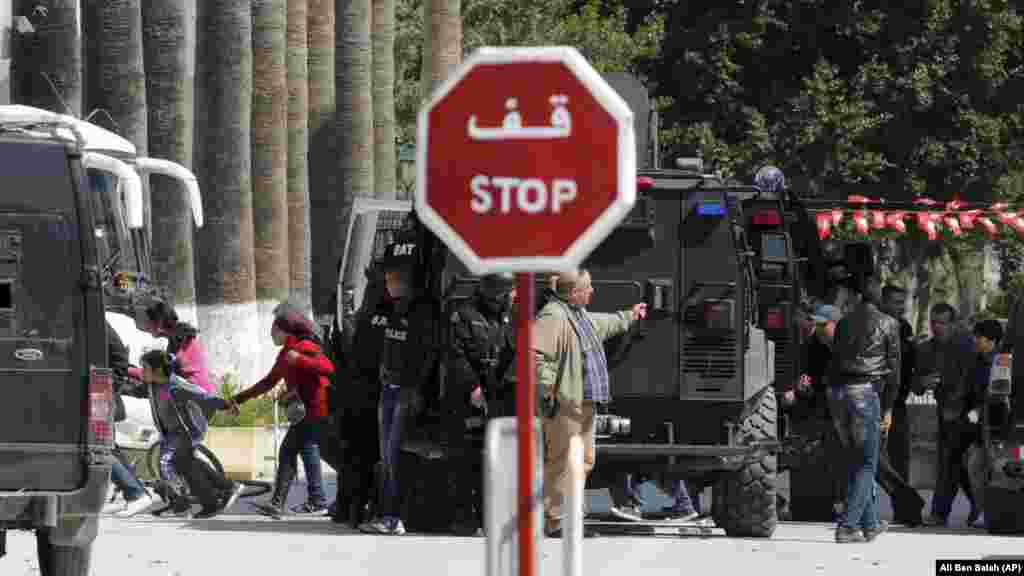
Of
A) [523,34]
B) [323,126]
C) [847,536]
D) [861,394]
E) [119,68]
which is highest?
[523,34]

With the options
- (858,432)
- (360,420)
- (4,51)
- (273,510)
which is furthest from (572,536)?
(4,51)

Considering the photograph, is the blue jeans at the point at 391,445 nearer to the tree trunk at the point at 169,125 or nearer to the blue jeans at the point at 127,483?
the blue jeans at the point at 127,483

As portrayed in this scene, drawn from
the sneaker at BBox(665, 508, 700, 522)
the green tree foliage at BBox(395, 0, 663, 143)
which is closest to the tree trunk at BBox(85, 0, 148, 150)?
the sneaker at BBox(665, 508, 700, 522)

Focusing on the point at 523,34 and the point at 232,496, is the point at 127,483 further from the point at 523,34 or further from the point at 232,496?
the point at 523,34

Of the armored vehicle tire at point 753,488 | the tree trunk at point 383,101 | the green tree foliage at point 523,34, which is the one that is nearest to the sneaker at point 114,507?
the armored vehicle tire at point 753,488

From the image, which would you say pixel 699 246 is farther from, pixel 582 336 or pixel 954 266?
pixel 954 266

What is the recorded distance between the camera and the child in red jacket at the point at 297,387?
19.7 meters

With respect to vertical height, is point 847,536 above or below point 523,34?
below

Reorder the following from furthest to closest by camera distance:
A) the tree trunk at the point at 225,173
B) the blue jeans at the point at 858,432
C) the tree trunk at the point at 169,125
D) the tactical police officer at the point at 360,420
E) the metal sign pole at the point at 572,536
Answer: the tree trunk at the point at 225,173
the tree trunk at the point at 169,125
the tactical police officer at the point at 360,420
the blue jeans at the point at 858,432
the metal sign pole at the point at 572,536

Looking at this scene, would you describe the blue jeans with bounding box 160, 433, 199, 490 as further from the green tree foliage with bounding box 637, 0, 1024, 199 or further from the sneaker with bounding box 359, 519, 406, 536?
the green tree foliage with bounding box 637, 0, 1024, 199

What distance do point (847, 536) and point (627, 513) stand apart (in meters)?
2.66

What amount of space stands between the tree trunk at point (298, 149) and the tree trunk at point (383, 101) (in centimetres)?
286

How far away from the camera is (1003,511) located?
19.2 meters

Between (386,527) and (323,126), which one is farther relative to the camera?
(323,126)
